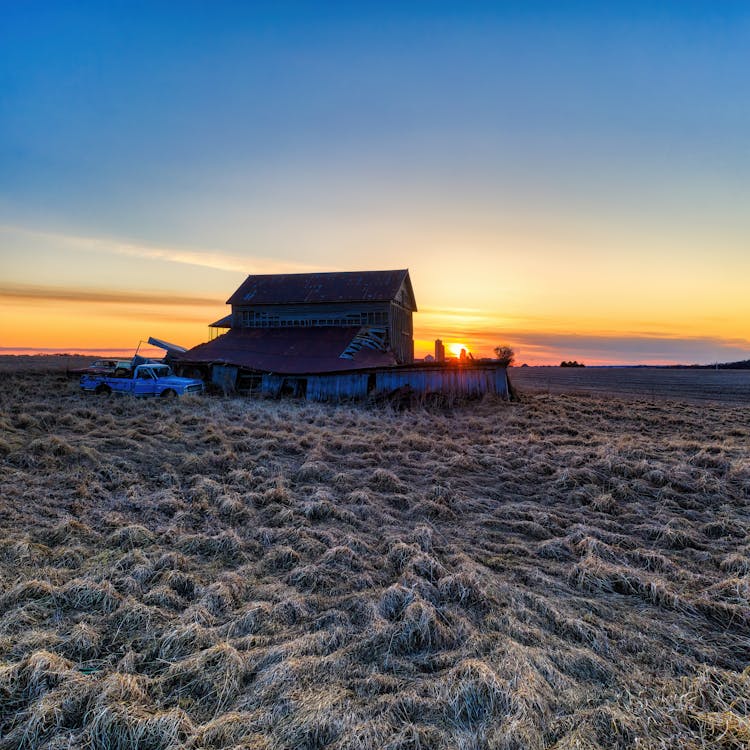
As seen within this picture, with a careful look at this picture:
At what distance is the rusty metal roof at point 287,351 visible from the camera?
88.4 feet

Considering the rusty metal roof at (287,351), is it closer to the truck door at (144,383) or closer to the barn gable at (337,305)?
the barn gable at (337,305)

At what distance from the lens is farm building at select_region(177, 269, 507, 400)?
24078 mm

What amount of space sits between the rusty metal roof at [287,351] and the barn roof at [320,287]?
7.17ft

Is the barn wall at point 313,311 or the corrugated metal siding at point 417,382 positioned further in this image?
the barn wall at point 313,311

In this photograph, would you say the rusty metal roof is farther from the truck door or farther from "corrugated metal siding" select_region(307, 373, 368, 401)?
the truck door

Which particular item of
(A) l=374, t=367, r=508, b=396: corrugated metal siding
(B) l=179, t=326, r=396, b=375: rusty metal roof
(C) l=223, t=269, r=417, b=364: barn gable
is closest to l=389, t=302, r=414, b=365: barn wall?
(C) l=223, t=269, r=417, b=364: barn gable

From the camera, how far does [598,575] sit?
20.6 ft

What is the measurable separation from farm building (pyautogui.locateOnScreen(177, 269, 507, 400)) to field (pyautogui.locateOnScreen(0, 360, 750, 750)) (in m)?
11.6

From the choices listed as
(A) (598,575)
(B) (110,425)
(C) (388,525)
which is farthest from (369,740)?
(B) (110,425)

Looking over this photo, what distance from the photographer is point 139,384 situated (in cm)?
2188

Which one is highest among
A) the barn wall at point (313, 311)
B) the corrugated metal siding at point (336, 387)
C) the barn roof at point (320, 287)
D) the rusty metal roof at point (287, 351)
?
the barn roof at point (320, 287)

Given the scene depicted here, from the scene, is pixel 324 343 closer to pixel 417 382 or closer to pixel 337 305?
pixel 337 305

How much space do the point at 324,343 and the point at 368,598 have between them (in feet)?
81.1

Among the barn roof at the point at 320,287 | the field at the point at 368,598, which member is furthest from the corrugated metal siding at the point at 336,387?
the field at the point at 368,598
